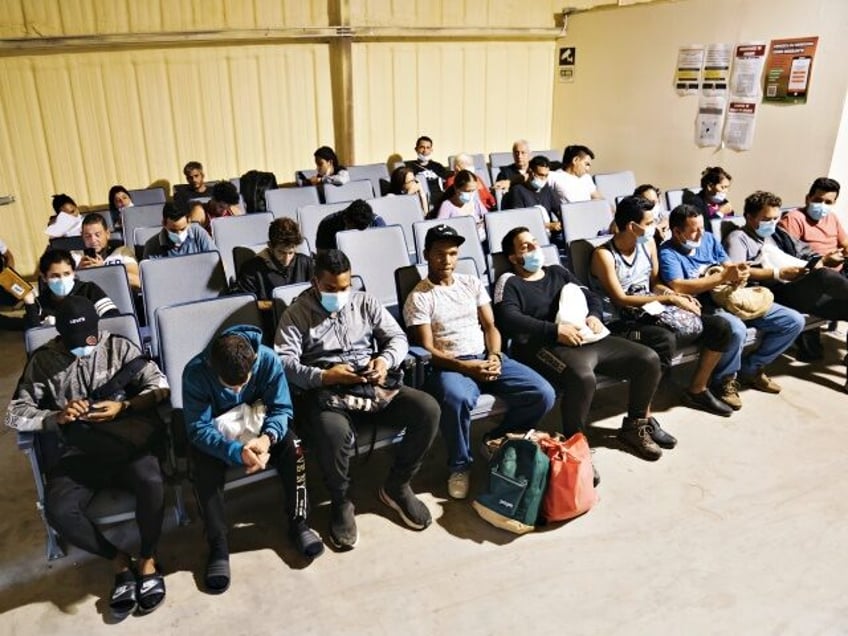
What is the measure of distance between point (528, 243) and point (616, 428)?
3.67 ft

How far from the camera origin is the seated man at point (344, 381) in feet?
9.18

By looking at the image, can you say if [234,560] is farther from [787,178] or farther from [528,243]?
[787,178]

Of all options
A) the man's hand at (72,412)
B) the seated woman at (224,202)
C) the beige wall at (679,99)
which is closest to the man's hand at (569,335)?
the man's hand at (72,412)

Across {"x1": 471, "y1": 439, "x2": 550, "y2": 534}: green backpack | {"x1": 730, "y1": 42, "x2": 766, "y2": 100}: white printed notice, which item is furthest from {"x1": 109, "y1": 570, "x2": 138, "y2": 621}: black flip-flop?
{"x1": 730, "y1": 42, "x2": 766, "y2": 100}: white printed notice

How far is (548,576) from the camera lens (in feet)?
8.66

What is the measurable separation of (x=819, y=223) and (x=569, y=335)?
241 centimetres

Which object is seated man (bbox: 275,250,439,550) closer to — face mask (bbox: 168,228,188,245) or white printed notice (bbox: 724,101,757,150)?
face mask (bbox: 168,228,188,245)

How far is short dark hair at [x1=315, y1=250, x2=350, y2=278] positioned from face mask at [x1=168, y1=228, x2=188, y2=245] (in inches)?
65.9

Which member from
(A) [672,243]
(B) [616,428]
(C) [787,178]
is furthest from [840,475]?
(C) [787,178]

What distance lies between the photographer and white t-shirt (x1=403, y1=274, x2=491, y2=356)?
3.25 metres

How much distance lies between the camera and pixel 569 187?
5727mm

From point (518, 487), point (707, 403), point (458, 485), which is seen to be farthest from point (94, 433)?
point (707, 403)

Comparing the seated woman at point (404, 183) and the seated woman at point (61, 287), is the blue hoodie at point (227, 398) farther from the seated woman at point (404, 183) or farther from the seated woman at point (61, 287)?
the seated woman at point (404, 183)

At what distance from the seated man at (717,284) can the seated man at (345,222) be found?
1.75 meters
